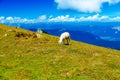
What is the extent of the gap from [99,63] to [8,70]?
11.8 meters

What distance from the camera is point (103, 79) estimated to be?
86.7 feet

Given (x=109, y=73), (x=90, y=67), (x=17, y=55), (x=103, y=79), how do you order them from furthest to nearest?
(x=17, y=55)
(x=90, y=67)
(x=109, y=73)
(x=103, y=79)

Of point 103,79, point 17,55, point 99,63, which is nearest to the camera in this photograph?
point 103,79

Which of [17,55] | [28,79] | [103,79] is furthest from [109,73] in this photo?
[17,55]

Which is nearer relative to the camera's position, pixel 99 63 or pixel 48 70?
pixel 48 70

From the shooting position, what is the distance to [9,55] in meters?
39.8

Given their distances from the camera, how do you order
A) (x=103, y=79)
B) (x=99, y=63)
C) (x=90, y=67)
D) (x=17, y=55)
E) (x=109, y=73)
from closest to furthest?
1. (x=103, y=79)
2. (x=109, y=73)
3. (x=90, y=67)
4. (x=99, y=63)
5. (x=17, y=55)

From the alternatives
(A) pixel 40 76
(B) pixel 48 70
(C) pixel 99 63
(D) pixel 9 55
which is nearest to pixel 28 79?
(A) pixel 40 76

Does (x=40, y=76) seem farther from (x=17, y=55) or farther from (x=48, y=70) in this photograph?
(x=17, y=55)

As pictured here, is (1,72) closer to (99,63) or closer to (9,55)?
(9,55)

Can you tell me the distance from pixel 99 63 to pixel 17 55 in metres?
13.3

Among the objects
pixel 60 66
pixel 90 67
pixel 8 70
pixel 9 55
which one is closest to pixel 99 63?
pixel 90 67

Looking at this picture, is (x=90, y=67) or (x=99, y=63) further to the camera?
(x=99, y=63)

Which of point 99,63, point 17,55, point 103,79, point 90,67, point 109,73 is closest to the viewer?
point 103,79
